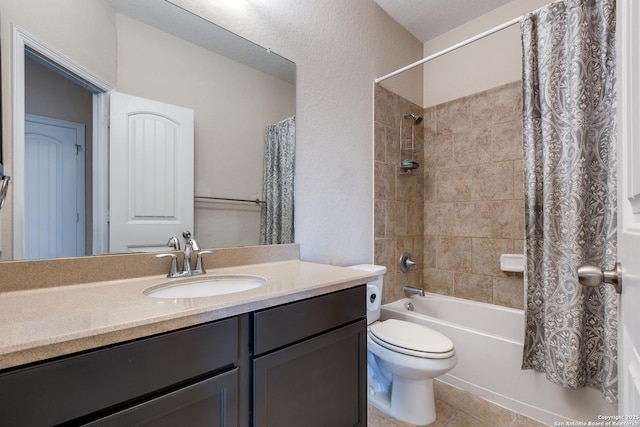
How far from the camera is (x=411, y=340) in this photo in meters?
1.53

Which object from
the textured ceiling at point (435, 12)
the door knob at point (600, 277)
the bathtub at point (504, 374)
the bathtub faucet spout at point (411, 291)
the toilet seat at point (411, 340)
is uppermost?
the textured ceiling at point (435, 12)

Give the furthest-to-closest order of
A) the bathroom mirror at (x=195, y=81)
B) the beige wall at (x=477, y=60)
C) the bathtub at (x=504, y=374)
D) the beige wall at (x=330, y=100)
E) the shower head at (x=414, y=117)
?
the shower head at (x=414, y=117) → the beige wall at (x=477, y=60) → the beige wall at (x=330, y=100) → the bathtub at (x=504, y=374) → the bathroom mirror at (x=195, y=81)

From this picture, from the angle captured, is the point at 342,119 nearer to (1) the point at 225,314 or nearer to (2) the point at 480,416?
(1) the point at 225,314

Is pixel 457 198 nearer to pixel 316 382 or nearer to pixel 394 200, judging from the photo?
pixel 394 200

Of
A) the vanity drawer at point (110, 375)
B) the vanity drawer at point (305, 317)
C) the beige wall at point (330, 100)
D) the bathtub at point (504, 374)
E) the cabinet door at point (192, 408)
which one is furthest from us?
the beige wall at point (330, 100)

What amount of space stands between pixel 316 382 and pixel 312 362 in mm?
77

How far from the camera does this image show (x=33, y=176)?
0.92 meters

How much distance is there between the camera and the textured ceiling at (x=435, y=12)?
2162mm

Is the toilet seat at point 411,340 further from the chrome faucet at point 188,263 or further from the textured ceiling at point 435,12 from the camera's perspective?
the textured ceiling at point 435,12

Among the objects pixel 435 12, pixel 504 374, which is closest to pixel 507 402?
pixel 504 374

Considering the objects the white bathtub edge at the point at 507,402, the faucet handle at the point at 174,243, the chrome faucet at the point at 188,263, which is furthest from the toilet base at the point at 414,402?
the faucet handle at the point at 174,243

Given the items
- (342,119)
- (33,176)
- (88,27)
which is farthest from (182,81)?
(342,119)

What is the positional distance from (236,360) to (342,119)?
1.57 metres

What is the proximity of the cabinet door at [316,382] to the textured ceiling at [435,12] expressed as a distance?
2.29 meters
